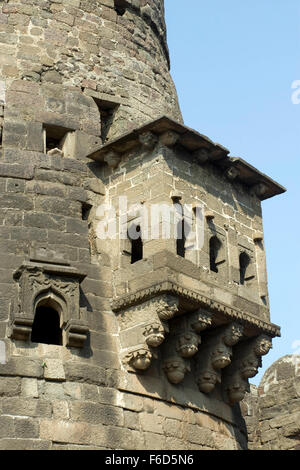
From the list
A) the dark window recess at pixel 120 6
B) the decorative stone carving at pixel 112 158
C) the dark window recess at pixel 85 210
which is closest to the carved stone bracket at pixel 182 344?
the dark window recess at pixel 85 210

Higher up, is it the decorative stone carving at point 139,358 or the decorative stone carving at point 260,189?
the decorative stone carving at point 260,189

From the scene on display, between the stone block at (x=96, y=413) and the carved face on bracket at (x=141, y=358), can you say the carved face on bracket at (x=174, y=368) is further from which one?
the stone block at (x=96, y=413)

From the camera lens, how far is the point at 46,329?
1159 cm

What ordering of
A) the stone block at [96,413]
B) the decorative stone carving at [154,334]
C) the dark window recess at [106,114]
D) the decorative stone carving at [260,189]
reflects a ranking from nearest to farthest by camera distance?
1. the stone block at [96,413]
2. the decorative stone carving at [154,334]
3. the dark window recess at [106,114]
4. the decorative stone carving at [260,189]

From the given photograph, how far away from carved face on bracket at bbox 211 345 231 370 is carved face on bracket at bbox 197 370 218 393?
0.42 ft

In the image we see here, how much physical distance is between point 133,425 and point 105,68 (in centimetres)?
459

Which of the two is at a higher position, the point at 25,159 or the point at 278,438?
the point at 25,159

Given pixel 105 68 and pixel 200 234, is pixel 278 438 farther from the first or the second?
pixel 105 68

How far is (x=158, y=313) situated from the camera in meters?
11.3

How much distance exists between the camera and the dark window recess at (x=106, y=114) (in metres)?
13.1

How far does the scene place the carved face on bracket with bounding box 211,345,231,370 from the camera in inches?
475

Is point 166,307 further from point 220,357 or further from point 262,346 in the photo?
point 262,346

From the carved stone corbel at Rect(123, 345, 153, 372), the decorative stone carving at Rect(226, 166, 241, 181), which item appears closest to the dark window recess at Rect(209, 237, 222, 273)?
the decorative stone carving at Rect(226, 166, 241, 181)
